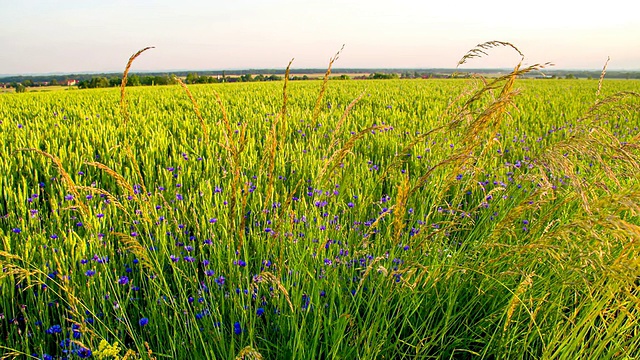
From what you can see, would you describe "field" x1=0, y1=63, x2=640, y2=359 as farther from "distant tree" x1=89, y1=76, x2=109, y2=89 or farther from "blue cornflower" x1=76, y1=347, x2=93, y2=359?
"distant tree" x1=89, y1=76, x2=109, y2=89

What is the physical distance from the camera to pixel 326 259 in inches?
72.0

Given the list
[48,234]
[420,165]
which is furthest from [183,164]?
[420,165]

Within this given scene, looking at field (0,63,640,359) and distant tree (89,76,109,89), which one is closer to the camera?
field (0,63,640,359)

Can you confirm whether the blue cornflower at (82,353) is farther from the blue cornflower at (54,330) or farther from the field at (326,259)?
the blue cornflower at (54,330)

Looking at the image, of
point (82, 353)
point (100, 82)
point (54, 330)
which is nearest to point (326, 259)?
point (82, 353)

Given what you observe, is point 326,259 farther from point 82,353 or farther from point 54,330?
point 54,330

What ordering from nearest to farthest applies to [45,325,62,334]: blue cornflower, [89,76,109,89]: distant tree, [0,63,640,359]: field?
[0,63,640,359]: field
[45,325,62,334]: blue cornflower
[89,76,109,89]: distant tree

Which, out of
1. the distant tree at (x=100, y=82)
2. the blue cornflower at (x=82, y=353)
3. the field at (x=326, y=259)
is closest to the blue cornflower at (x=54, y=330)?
the field at (x=326, y=259)

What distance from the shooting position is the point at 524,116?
6793 mm

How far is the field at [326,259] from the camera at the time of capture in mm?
1359

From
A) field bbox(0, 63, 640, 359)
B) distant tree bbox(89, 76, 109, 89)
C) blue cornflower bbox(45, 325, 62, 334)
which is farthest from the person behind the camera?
distant tree bbox(89, 76, 109, 89)

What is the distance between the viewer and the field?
136 cm

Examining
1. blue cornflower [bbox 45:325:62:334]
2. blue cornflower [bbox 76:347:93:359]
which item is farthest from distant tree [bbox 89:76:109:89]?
blue cornflower [bbox 76:347:93:359]

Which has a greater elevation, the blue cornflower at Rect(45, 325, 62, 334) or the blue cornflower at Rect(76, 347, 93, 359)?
the blue cornflower at Rect(45, 325, 62, 334)
